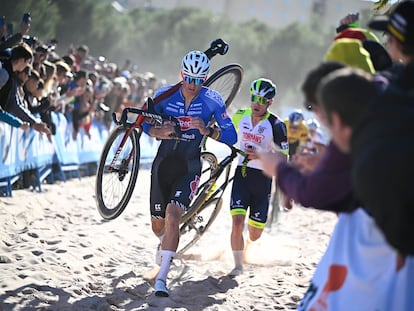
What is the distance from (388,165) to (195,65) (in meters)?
4.29

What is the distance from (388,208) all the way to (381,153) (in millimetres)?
215

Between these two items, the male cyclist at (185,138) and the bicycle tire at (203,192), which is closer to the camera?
the male cyclist at (185,138)

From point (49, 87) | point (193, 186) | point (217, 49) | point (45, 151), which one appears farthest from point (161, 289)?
point (45, 151)

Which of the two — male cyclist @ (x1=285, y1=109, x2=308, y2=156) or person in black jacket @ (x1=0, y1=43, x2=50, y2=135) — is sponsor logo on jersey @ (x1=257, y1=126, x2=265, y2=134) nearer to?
person in black jacket @ (x1=0, y1=43, x2=50, y2=135)

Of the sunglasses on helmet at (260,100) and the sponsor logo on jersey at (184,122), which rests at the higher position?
the sunglasses on helmet at (260,100)

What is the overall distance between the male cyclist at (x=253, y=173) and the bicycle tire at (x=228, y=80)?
1.57ft

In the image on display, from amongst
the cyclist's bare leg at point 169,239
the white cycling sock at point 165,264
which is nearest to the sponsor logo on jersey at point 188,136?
the cyclist's bare leg at point 169,239

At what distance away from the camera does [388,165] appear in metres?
2.48

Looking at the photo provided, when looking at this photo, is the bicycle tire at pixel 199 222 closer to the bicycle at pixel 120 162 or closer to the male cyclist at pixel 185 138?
the male cyclist at pixel 185 138

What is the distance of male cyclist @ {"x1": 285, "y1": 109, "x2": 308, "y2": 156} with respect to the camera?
1272cm

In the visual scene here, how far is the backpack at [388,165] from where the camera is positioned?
8.11 ft

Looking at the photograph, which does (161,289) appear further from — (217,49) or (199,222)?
(217,49)

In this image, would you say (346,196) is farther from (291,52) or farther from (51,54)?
(291,52)

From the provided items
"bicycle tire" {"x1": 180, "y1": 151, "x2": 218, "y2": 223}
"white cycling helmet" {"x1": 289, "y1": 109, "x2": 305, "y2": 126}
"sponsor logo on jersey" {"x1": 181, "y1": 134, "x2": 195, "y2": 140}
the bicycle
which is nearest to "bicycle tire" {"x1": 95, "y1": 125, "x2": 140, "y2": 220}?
the bicycle
